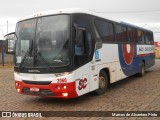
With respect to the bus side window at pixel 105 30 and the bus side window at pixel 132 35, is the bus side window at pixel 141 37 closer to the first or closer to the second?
the bus side window at pixel 132 35

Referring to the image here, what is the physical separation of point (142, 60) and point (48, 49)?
9352 millimetres

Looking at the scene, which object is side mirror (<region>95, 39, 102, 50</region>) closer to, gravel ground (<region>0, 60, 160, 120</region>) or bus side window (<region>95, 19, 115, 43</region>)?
bus side window (<region>95, 19, 115, 43</region>)

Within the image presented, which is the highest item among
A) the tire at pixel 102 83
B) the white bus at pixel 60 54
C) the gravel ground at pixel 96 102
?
the white bus at pixel 60 54

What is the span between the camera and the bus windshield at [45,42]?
840 cm

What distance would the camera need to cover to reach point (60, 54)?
8367 millimetres

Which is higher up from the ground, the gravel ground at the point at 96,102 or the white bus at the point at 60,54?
the white bus at the point at 60,54

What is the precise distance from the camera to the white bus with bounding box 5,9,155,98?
329 inches

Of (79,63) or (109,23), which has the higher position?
(109,23)

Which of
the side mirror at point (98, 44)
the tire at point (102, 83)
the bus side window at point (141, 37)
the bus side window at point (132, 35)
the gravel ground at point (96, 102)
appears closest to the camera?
the gravel ground at point (96, 102)

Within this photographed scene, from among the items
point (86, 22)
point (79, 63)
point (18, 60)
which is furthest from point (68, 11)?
point (18, 60)

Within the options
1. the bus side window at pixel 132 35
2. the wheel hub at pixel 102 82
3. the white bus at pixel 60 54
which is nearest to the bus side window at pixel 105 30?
the white bus at pixel 60 54

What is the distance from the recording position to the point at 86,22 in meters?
9.43

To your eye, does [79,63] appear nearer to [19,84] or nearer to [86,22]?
[86,22]

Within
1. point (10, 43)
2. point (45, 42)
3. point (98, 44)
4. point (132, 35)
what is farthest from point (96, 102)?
point (132, 35)
